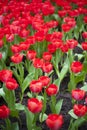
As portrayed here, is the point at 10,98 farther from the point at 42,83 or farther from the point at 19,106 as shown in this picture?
the point at 42,83

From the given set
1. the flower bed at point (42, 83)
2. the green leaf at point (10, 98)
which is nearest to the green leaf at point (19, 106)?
the flower bed at point (42, 83)

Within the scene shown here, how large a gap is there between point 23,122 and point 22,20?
4.14 ft

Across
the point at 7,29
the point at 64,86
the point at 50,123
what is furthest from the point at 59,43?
the point at 50,123

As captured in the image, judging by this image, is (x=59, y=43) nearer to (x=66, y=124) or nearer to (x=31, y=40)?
(x=31, y=40)

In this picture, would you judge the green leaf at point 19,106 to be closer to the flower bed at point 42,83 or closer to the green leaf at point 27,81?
the flower bed at point 42,83

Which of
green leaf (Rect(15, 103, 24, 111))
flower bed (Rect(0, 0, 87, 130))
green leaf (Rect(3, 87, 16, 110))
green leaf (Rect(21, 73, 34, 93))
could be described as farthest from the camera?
green leaf (Rect(21, 73, 34, 93))

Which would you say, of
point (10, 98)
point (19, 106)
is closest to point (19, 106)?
point (19, 106)

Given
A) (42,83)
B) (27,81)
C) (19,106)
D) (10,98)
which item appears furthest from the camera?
(27,81)

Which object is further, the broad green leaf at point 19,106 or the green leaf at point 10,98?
the broad green leaf at point 19,106

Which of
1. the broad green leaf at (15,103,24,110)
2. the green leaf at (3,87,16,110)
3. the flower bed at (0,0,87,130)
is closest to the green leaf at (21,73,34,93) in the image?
the flower bed at (0,0,87,130)

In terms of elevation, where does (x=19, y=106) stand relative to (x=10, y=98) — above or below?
below

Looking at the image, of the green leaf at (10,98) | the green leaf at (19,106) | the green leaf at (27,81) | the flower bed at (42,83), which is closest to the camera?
the flower bed at (42,83)

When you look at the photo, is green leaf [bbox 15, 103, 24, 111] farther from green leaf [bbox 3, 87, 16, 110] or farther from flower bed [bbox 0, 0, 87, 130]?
green leaf [bbox 3, 87, 16, 110]

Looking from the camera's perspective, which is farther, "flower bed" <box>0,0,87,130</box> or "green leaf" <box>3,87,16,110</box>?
"green leaf" <box>3,87,16,110</box>
